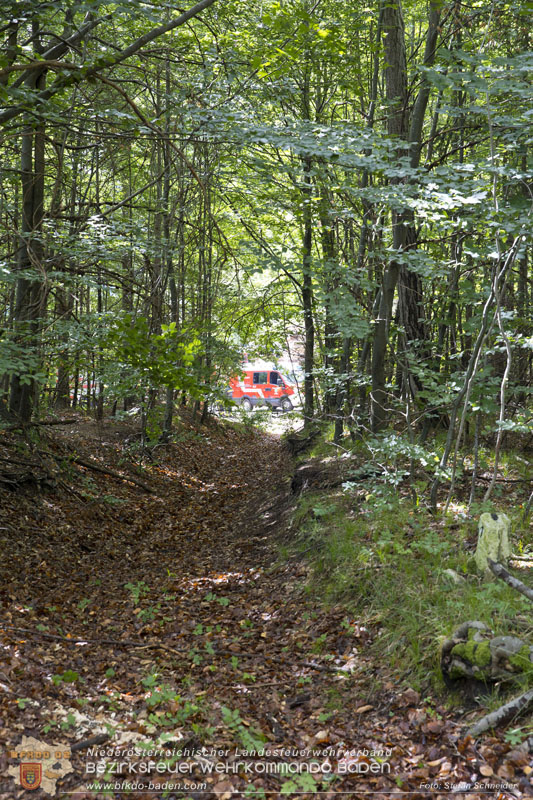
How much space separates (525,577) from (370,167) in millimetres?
3807

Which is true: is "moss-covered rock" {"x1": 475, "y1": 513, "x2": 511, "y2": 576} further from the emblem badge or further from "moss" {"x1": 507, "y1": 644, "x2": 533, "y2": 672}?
the emblem badge

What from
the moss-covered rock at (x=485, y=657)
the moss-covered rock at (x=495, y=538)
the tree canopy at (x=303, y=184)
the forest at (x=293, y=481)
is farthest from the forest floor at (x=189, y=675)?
the tree canopy at (x=303, y=184)

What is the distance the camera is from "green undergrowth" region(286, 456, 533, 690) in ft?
12.7

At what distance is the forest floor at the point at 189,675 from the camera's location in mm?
3062

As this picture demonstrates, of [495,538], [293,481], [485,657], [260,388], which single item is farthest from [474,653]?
[260,388]

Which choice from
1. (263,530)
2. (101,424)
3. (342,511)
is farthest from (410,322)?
(101,424)

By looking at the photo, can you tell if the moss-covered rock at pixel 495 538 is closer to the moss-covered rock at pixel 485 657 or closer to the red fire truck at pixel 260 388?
the moss-covered rock at pixel 485 657

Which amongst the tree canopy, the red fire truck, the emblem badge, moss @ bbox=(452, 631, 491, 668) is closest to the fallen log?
moss @ bbox=(452, 631, 491, 668)

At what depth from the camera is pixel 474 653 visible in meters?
3.46

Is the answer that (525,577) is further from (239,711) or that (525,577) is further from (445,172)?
(445,172)

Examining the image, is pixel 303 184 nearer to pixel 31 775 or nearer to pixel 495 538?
pixel 495 538

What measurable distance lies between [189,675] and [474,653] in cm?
210

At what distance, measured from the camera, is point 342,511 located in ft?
21.8

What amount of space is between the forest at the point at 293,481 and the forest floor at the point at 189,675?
0.08 ft
